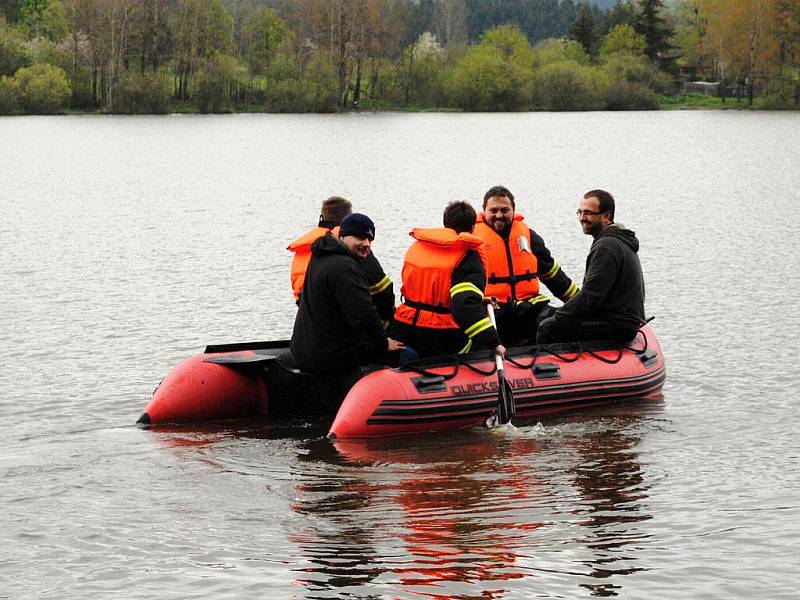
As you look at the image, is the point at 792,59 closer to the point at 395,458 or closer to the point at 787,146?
Answer: the point at 787,146

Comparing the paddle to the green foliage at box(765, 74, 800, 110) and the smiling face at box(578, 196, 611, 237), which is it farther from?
the green foliage at box(765, 74, 800, 110)

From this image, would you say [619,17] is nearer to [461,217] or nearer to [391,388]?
[461,217]

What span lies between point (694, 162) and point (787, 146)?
355 inches

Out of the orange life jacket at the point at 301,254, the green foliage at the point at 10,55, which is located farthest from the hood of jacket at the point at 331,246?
the green foliage at the point at 10,55

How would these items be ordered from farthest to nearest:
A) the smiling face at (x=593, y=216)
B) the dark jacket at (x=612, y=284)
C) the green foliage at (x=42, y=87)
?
1. the green foliage at (x=42, y=87)
2. the smiling face at (x=593, y=216)
3. the dark jacket at (x=612, y=284)

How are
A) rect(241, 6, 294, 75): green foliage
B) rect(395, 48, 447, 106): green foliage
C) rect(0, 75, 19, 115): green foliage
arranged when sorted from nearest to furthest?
rect(0, 75, 19, 115): green foliage < rect(395, 48, 447, 106): green foliage < rect(241, 6, 294, 75): green foliage

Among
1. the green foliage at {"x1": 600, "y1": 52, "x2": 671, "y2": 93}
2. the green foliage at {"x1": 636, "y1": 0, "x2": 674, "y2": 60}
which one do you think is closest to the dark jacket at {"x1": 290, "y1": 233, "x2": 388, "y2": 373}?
the green foliage at {"x1": 600, "y1": 52, "x2": 671, "y2": 93}

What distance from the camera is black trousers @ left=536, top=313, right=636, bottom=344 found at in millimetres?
9945

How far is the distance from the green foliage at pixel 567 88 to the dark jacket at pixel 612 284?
83.4 meters

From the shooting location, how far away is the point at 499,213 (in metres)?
9.85

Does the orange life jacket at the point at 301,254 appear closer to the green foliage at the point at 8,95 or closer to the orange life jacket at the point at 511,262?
the orange life jacket at the point at 511,262

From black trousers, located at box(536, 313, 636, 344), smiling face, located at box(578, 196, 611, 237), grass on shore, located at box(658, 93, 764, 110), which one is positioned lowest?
black trousers, located at box(536, 313, 636, 344)

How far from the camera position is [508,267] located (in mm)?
10109

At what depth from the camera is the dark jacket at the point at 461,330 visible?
8.77 metres
